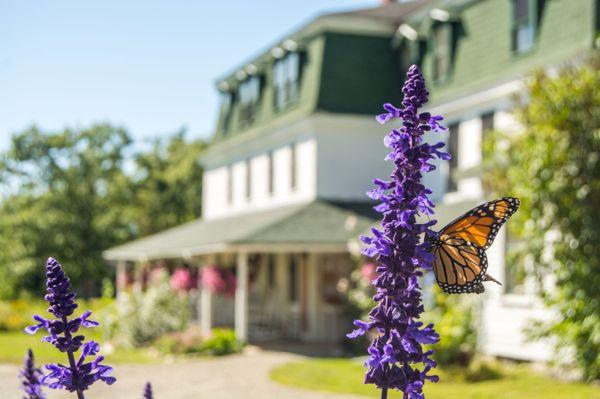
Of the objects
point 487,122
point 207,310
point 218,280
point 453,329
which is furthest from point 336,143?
point 453,329

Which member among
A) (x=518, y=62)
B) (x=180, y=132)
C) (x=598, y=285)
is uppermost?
(x=180, y=132)

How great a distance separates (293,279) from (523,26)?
10.6 meters

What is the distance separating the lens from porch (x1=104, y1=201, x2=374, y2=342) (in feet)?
75.4

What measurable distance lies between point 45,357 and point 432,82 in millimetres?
12121

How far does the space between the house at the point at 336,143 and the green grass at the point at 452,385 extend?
1.76m

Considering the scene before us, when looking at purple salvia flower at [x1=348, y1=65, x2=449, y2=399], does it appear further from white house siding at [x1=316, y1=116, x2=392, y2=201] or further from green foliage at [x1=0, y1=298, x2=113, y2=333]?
green foliage at [x1=0, y1=298, x2=113, y2=333]

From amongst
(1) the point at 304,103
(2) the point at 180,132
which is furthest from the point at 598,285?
(2) the point at 180,132

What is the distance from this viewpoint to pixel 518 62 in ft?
65.6

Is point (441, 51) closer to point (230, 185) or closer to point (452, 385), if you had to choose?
point (452, 385)

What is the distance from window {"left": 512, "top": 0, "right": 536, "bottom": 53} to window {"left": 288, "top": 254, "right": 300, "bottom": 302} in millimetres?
9732

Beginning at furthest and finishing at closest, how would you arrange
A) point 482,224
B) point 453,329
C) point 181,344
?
1. point 181,344
2. point 453,329
3. point 482,224

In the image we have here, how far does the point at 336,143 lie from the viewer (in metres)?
26.4

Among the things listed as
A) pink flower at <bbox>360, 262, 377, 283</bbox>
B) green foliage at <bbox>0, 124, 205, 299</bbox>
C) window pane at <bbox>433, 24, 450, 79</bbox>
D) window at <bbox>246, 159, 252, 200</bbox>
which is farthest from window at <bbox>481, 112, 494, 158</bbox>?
green foliage at <bbox>0, 124, 205, 299</bbox>

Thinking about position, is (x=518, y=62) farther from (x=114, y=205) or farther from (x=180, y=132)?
(x=180, y=132)
